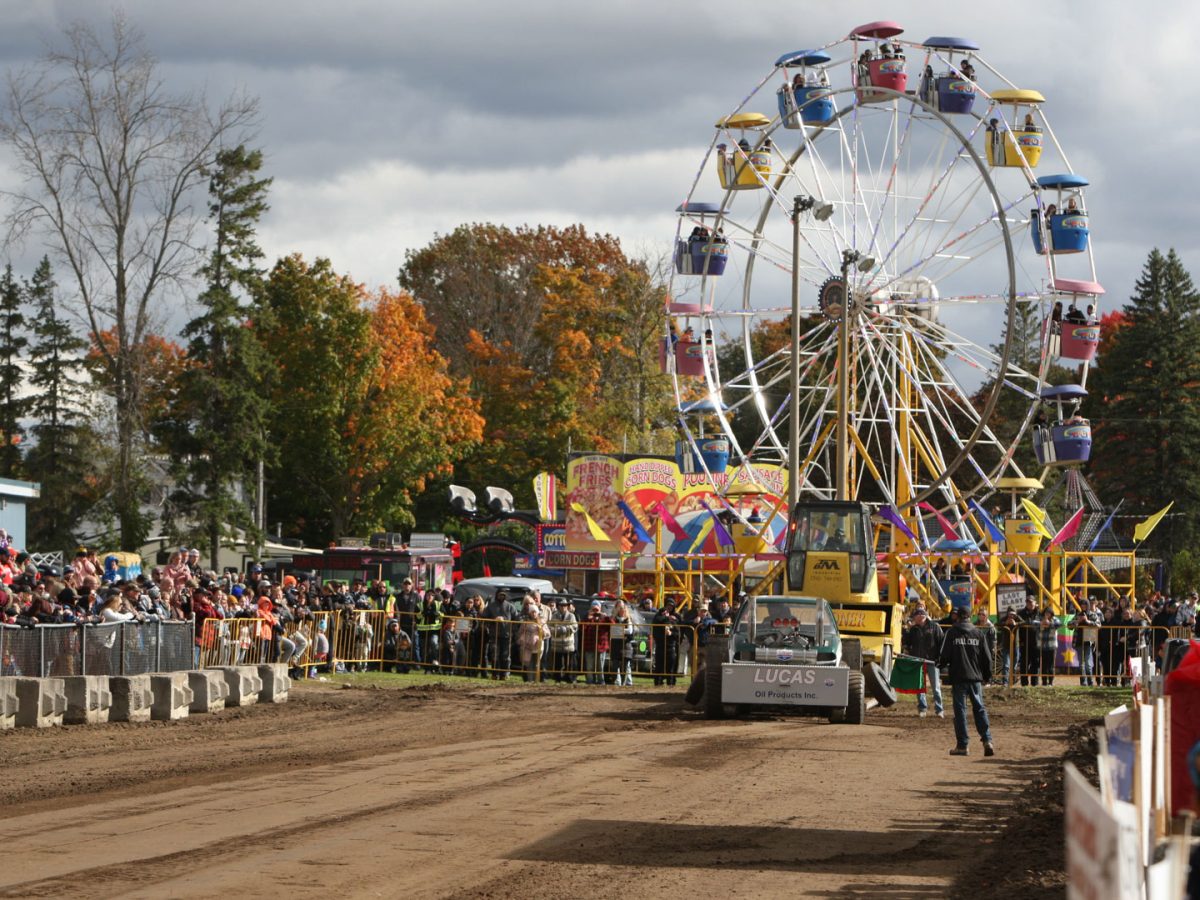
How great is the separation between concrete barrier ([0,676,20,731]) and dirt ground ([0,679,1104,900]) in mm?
581

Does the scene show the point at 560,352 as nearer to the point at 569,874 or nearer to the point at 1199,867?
the point at 569,874

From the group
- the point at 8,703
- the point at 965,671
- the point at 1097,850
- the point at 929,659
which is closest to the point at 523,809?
the point at 965,671

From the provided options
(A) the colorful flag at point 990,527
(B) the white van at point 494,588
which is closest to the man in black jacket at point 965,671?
(A) the colorful flag at point 990,527

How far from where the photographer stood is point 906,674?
2773 cm

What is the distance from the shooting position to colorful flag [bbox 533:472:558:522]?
Answer: 2117 inches

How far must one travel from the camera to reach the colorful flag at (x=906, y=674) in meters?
27.4

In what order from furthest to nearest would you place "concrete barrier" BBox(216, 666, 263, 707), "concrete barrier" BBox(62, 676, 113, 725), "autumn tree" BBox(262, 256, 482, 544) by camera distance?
1. "autumn tree" BBox(262, 256, 482, 544)
2. "concrete barrier" BBox(216, 666, 263, 707)
3. "concrete barrier" BBox(62, 676, 113, 725)

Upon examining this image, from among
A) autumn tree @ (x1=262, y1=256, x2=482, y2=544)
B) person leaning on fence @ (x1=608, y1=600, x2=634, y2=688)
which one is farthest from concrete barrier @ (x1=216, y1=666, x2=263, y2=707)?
autumn tree @ (x1=262, y1=256, x2=482, y2=544)

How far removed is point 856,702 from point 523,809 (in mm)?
11046

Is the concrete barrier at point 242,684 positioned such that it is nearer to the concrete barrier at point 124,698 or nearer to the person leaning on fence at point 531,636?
the concrete barrier at point 124,698

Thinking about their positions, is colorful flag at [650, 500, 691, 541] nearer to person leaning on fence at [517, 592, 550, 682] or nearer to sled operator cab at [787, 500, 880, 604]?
person leaning on fence at [517, 592, 550, 682]

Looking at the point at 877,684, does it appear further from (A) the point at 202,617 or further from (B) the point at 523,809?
(B) the point at 523,809

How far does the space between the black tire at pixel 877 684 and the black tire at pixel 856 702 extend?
167 cm

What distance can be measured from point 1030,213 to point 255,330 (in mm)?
29455
